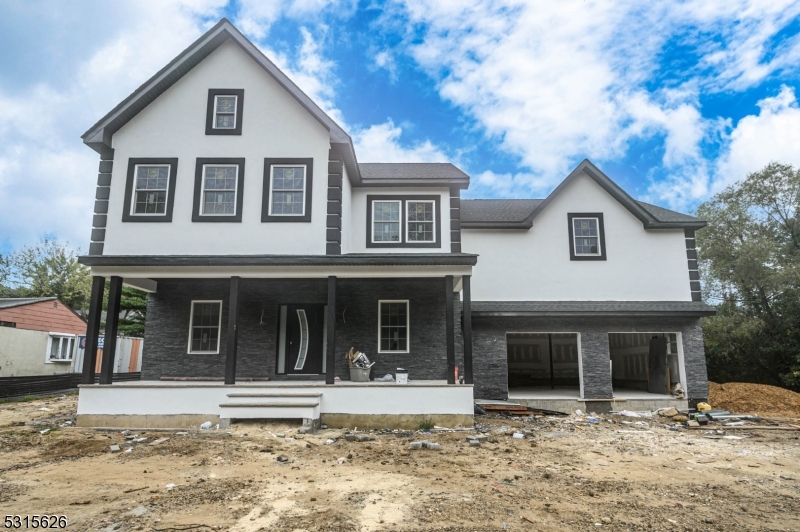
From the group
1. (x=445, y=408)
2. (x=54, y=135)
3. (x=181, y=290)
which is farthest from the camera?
(x=54, y=135)

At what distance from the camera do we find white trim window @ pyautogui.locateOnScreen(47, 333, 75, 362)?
19344 millimetres

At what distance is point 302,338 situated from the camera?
40.3ft

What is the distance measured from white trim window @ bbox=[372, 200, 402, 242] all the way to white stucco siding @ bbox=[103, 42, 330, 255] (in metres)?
2.20

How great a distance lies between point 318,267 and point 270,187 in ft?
7.86

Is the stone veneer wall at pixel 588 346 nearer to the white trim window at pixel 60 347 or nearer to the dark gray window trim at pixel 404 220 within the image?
the dark gray window trim at pixel 404 220

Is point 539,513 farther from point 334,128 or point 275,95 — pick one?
point 275,95

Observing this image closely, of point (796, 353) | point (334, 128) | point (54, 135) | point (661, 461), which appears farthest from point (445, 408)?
point (54, 135)

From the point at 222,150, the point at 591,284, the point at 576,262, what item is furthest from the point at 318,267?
the point at 591,284

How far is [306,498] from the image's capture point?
5312 millimetres

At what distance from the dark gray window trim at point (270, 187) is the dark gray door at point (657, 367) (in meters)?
11.3

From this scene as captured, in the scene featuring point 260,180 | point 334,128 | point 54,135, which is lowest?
point 260,180

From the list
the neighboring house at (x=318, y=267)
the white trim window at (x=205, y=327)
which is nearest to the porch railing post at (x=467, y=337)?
the neighboring house at (x=318, y=267)

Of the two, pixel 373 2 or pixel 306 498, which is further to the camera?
pixel 373 2

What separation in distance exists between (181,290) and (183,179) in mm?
3113
